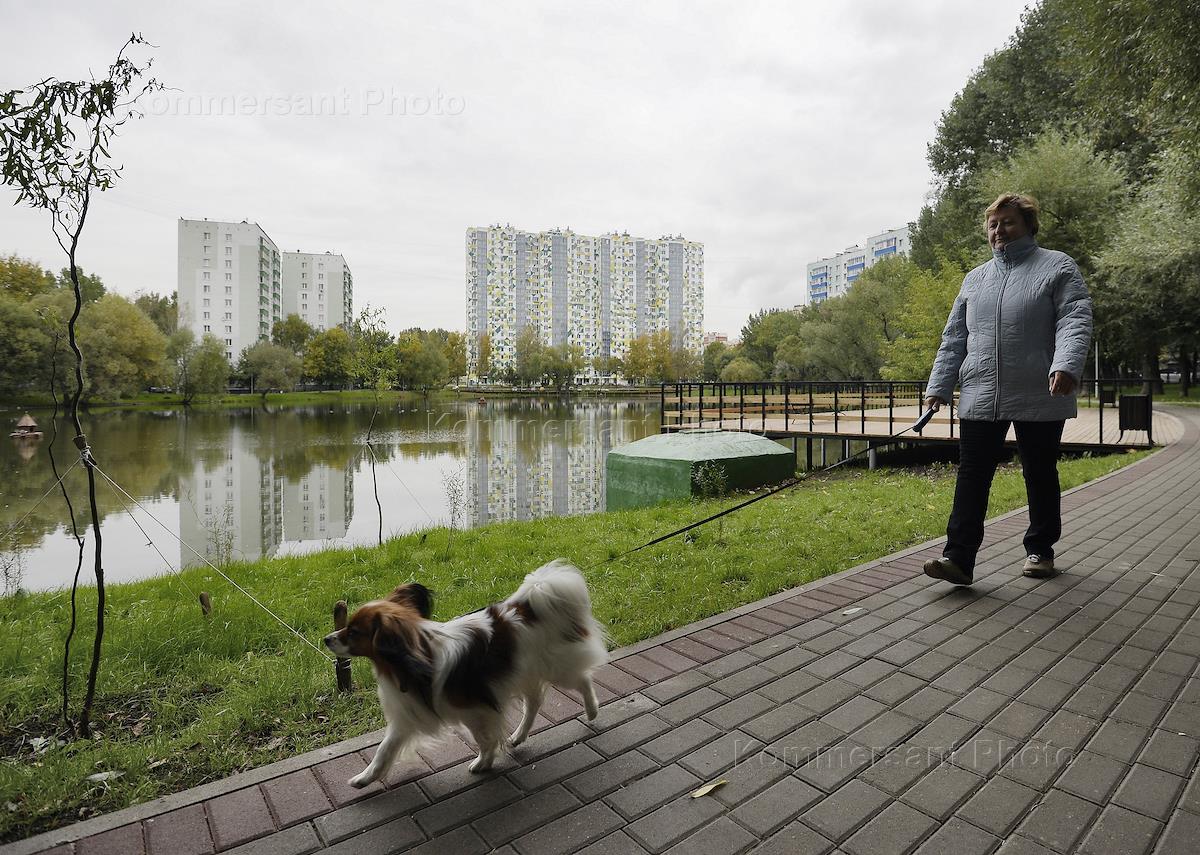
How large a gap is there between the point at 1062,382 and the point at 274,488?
1652 centimetres

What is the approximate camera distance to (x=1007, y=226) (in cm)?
393

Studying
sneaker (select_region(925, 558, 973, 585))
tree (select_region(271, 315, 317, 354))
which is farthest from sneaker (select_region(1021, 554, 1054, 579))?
tree (select_region(271, 315, 317, 354))

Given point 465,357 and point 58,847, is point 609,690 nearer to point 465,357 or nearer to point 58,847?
point 58,847

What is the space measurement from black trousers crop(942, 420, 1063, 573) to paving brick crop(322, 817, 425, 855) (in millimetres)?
3426

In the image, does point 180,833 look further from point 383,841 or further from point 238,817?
point 383,841

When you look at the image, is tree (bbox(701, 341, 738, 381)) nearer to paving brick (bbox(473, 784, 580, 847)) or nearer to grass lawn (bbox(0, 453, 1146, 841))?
grass lawn (bbox(0, 453, 1146, 841))

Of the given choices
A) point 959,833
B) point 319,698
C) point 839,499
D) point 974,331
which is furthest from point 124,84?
point 839,499

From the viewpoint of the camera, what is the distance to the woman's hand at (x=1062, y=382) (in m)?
3.49

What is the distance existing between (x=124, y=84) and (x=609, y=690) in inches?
121

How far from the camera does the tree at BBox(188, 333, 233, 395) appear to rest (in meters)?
51.0

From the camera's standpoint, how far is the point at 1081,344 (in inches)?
138

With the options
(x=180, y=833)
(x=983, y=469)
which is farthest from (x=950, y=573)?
(x=180, y=833)

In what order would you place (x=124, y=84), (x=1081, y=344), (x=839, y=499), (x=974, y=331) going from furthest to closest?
(x=839, y=499)
(x=974, y=331)
(x=1081, y=344)
(x=124, y=84)

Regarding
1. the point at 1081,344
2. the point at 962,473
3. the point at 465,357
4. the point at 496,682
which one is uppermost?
the point at 465,357
